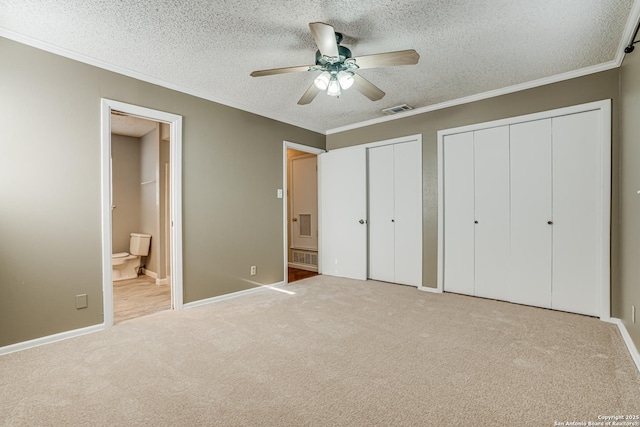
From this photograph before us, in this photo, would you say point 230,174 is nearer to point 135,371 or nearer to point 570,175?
point 135,371


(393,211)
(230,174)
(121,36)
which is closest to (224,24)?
(121,36)

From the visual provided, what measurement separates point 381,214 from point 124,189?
455 centimetres

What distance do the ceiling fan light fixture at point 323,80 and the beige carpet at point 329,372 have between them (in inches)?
84.3

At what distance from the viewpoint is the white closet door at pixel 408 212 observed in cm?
420

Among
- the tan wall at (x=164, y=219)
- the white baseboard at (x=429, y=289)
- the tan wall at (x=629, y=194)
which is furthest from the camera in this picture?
the tan wall at (x=164, y=219)

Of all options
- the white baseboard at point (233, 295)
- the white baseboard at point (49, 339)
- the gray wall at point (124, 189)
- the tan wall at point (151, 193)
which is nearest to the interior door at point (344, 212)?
the white baseboard at point (233, 295)

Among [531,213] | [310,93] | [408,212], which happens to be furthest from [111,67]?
[531,213]

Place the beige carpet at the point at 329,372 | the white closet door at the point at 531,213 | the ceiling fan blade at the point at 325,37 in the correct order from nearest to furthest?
the beige carpet at the point at 329,372
the ceiling fan blade at the point at 325,37
the white closet door at the point at 531,213

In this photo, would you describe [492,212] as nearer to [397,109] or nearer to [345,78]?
[397,109]

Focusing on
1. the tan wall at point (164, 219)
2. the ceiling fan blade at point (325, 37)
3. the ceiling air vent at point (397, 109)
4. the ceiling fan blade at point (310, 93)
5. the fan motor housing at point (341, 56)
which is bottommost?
the tan wall at point (164, 219)

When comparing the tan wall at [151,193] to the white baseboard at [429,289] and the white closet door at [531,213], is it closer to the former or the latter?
the white baseboard at [429,289]

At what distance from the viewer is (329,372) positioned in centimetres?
201

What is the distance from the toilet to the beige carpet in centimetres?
232

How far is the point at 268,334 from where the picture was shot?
8.64ft
